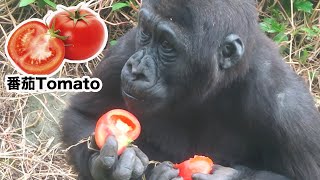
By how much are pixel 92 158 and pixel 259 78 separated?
87 cm

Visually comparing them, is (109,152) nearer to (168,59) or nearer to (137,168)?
(137,168)

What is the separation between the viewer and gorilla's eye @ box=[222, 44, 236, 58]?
3.59 m

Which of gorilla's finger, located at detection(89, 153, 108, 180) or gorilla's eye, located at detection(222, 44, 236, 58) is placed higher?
gorilla's eye, located at detection(222, 44, 236, 58)

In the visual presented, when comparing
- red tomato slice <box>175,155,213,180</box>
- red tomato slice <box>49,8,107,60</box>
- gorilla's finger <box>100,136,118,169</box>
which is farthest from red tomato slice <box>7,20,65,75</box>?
red tomato slice <box>175,155,213,180</box>

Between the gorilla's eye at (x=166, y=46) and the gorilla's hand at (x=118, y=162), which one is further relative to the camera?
the gorilla's eye at (x=166, y=46)

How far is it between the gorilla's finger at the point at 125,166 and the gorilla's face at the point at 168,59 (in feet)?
0.75

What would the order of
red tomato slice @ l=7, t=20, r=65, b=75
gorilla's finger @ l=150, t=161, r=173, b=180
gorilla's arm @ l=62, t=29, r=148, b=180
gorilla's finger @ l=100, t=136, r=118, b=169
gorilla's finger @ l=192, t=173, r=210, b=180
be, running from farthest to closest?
red tomato slice @ l=7, t=20, r=65, b=75, gorilla's arm @ l=62, t=29, r=148, b=180, gorilla's finger @ l=150, t=161, r=173, b=180, gorilla's finger @ l=192, t=173, r=210, b=180, gorilla's finger @ l=100, t=136, r=118, b=169

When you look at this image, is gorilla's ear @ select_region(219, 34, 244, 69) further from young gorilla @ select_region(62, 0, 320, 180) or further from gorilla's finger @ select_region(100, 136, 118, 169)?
gorilla's finger @ select_region(100, 136, 118, 169)

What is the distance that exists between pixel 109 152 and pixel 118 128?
0.12 m

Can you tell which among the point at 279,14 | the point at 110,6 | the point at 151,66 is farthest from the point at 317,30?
the point at 151,66

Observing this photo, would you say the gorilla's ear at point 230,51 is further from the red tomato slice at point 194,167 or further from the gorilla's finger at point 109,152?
the gorilla's finger at point 109,152

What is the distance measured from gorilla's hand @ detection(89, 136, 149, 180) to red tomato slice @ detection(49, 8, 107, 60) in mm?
897

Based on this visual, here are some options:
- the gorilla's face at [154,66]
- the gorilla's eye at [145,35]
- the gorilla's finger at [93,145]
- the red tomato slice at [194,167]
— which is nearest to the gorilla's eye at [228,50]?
the gorilla's face at [154,66]

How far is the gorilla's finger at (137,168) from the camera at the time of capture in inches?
136
